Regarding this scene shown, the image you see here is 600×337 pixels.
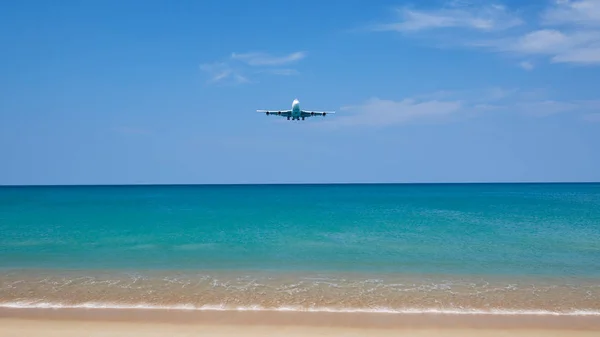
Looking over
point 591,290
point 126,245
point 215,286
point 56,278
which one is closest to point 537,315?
point 591,290

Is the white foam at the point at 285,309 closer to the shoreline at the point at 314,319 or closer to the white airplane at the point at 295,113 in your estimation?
the shoreline at the point at 314,319

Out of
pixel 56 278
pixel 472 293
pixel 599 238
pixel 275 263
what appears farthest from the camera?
pixel 599 238

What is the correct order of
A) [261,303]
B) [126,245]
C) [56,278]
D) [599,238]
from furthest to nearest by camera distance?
[599,238]
[126,245]
[56,278]
[261,303]

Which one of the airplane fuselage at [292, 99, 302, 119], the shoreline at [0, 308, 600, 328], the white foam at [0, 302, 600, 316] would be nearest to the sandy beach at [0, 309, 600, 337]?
the shoreline at [0, 308, 600, 328]

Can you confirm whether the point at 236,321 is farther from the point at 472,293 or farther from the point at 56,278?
the point at 56,278

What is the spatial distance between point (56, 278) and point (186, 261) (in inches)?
213

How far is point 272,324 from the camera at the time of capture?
11555 millimetres

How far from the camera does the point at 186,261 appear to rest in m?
20.7

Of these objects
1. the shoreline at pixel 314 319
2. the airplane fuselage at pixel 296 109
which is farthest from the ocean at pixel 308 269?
the airplane fuselage at pixel 296 109

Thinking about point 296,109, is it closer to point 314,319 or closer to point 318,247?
point 318,247

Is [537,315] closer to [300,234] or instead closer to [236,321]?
[236,321]

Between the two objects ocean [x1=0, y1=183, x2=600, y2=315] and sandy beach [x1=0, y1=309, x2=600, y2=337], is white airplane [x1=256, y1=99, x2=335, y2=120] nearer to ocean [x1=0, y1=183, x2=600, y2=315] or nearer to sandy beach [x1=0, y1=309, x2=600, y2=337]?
ocean [x1=0, y1=183, x2=600, y2=315]

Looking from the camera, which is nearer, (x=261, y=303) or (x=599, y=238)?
(x=261, y=303)

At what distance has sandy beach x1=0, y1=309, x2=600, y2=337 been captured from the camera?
10898 mm
